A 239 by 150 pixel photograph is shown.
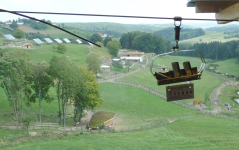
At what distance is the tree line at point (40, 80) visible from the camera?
2388 cm

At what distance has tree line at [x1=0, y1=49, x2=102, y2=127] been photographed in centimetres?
2388

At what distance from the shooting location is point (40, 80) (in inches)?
1028

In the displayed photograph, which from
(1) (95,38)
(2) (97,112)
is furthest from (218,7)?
(1) (95,38)

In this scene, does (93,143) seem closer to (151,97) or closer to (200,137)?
(200,137)

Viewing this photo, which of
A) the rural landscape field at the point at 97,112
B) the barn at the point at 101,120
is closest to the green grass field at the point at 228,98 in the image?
the rural landscape field at the point at 97,112

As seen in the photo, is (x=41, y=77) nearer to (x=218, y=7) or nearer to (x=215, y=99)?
(x=218, y=7)

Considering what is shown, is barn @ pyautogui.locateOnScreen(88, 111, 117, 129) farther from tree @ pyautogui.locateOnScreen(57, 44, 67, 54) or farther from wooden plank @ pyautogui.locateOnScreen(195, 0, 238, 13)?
tree @ pyautogui.locateOnScreen(57, 44, 67, 54)

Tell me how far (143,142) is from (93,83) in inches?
525

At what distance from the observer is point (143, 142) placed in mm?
20125

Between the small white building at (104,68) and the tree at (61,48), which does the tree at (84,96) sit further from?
the tree at (61,48)

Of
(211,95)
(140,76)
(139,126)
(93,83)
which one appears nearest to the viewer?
(139,126)

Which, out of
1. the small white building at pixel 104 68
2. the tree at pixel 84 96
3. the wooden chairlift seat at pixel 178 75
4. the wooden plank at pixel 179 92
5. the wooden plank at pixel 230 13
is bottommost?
the tree at pixel 84 96

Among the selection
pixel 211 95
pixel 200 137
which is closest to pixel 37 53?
pixel 211 95

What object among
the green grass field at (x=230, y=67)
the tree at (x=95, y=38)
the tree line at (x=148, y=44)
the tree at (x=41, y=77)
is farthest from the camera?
the tree line at (x=148, y=44)
